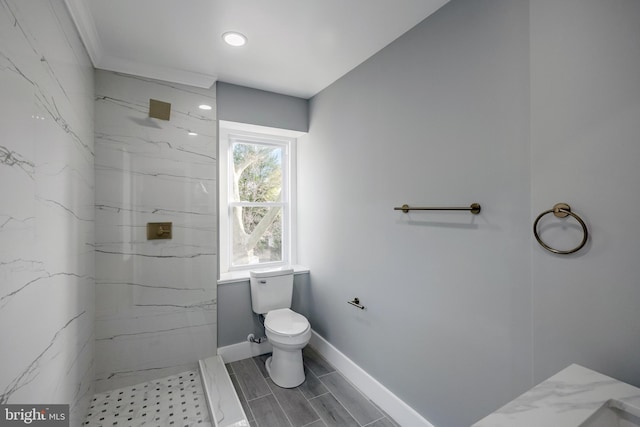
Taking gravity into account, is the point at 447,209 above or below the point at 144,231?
above

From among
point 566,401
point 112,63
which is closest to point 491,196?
point 566,401

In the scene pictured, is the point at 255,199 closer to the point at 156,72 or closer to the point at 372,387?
the point at 156,72

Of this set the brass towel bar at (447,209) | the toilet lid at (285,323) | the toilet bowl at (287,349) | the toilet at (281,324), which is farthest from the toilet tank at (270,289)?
the brass towel bar at (447,209)

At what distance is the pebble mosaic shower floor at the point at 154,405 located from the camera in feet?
6.00

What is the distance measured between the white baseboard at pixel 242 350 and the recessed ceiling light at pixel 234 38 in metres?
2.37

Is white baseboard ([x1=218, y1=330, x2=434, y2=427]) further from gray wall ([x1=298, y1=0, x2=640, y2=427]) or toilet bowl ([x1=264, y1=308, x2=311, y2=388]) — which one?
toilet bowl ([x1=264, y1=308, x2=311, y2=388])

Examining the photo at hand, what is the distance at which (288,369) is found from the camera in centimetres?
224

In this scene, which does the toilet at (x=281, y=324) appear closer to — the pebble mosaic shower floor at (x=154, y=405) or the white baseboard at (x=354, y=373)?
the white baseboard at (x=354, y=373)

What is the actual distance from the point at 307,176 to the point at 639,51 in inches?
89.8

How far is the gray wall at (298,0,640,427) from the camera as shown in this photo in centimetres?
99

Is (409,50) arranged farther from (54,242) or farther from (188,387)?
(188,387)

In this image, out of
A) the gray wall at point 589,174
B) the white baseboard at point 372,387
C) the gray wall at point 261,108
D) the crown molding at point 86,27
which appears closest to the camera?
the gray wall at point 589,174

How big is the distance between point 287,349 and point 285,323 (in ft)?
0.65

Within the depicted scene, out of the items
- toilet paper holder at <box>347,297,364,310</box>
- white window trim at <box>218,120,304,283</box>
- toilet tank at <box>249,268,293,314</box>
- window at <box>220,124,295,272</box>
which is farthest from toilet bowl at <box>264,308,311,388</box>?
window at <box>220,124,295,272</box>
